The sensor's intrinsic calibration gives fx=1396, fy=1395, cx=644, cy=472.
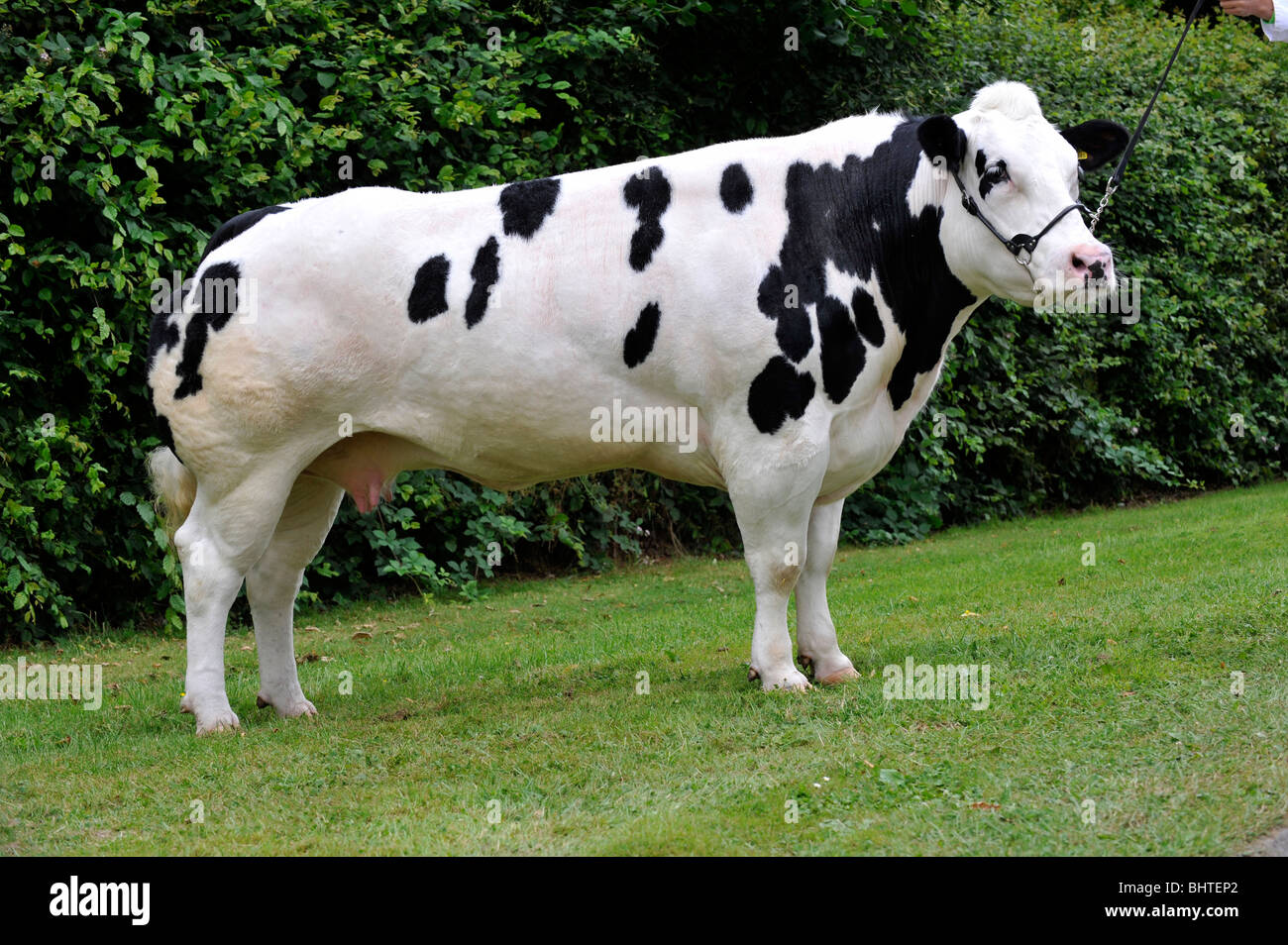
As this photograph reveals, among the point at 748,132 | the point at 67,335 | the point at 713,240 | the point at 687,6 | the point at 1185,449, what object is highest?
the point at 687,6

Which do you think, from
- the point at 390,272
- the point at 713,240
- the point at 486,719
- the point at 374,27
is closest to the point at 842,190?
the point at 713,240

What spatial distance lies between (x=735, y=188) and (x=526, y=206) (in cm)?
92

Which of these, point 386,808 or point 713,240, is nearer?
point 386,808

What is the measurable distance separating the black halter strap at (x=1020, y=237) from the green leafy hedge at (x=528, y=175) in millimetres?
4536

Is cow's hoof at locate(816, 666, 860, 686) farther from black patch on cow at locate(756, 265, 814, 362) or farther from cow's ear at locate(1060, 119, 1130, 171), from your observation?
cow's ear at locate(1060, 119, 1130, 171)

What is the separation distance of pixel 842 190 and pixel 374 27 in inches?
183

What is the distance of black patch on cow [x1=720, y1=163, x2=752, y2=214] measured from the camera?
6039mm

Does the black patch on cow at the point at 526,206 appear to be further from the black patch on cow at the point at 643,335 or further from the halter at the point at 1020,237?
the halter at the point at 1020,237

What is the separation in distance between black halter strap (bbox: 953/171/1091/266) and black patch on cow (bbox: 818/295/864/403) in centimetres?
68

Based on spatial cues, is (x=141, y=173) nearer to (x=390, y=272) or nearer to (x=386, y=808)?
(x=390, y=272)

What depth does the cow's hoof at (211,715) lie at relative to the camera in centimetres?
602

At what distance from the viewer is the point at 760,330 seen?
5.81 meters

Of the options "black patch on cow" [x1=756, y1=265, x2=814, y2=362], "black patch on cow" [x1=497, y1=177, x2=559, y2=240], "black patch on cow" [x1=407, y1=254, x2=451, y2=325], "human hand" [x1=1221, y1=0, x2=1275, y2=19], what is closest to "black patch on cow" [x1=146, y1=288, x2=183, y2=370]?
"black patch on cow" [x1=407, y1=254, x2=451, y2=325]

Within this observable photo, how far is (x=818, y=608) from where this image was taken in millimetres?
6336
